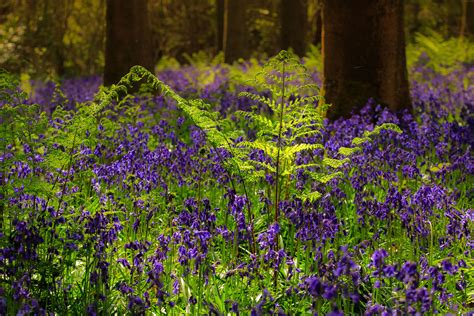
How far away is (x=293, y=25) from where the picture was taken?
61.4 feet

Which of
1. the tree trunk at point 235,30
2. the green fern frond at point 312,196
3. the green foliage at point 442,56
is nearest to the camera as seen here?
the green fern frond at point 312,196

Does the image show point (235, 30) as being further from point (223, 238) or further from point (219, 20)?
point (223, 238)

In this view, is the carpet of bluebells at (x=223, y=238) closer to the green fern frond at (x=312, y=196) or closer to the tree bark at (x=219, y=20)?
the green fern frond at (x=312, y=196)

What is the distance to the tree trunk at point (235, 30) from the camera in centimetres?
1847

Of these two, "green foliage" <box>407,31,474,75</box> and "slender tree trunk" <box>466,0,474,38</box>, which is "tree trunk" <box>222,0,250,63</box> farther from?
"slender tree trunk" <box>466,0,474,38</box>

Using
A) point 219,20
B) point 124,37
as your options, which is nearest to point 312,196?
point 124,37

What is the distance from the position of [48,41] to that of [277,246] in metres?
17.4

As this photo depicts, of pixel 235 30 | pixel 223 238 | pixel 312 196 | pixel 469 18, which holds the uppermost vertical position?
pixel 469 18

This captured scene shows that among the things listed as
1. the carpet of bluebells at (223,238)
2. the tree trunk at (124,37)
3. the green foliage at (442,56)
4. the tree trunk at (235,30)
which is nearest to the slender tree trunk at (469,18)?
the green foliage at (442,56)

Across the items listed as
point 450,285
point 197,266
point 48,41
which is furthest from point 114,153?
point 48,41

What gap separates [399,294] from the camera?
2.98 metres

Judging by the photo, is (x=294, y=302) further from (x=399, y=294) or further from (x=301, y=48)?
(x=301, y=48)

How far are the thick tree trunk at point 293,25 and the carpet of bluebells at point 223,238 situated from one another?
12170mm

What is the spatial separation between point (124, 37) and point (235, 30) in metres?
8.47
